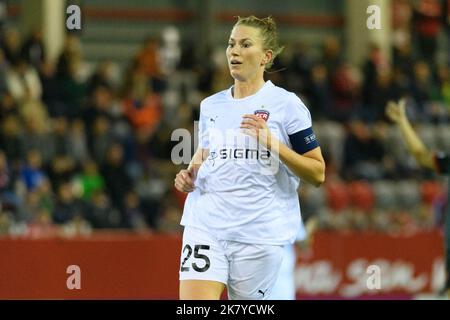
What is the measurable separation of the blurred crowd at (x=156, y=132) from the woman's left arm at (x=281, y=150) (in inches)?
314

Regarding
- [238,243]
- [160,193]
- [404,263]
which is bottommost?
[404,263]

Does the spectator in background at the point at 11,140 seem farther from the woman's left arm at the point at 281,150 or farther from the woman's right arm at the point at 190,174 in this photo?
the woman's left arm at the point at 281,150

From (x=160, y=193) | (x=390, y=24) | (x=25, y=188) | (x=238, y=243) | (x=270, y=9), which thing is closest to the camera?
(x=238, y=243)

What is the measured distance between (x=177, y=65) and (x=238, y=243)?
39.9 ft

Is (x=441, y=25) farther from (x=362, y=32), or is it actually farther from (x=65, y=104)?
(x=65, y=104)

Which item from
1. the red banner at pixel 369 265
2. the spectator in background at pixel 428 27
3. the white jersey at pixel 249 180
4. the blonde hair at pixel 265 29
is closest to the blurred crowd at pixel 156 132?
the red banner at pixel 369 265

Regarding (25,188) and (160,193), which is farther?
(160,193)

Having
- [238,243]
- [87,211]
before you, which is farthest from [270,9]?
[238,243]

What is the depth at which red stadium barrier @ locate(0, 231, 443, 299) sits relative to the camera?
13336 millimetres

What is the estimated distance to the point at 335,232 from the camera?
17.3 meters

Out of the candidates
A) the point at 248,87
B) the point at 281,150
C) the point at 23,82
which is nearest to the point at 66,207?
the point at 23,82

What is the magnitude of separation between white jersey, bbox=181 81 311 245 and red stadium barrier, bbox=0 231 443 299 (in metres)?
5.76

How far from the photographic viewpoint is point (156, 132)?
17000mm

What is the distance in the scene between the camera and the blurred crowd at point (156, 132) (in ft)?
50.4
